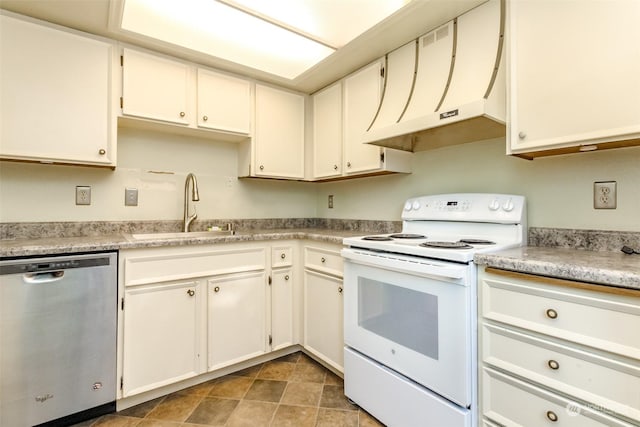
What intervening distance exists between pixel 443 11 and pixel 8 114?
2292 millimetres

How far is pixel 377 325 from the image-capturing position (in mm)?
1544

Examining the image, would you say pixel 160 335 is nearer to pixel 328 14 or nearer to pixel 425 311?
pixel 425 311

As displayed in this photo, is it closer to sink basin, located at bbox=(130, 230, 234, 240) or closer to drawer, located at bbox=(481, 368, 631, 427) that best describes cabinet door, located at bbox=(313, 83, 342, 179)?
sink basin, located at bbox=(130, 230, 234, 240)

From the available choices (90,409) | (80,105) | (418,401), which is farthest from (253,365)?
(80,105)

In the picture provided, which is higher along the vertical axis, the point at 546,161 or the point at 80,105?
the point at 80,105

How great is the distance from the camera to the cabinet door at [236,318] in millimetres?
1874

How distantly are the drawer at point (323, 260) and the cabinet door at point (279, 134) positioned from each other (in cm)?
74

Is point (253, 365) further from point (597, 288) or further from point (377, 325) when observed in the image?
point (597, 288)

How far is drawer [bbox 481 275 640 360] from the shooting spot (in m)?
0.86

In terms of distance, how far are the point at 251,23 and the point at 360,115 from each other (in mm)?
908

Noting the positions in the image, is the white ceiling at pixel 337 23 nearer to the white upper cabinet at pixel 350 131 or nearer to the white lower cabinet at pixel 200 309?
the white upper cabinet at pixel 350 131

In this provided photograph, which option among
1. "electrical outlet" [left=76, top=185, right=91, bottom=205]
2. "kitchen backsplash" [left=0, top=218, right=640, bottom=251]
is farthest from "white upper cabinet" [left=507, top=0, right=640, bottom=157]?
"electrical outlet" [left=76, top=185, right=91, bottom=205]

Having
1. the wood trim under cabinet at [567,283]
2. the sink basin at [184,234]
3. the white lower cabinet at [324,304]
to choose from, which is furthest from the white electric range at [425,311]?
the sink basin at [184,234]

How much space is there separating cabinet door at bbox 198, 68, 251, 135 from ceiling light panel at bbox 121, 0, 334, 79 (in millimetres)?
150
